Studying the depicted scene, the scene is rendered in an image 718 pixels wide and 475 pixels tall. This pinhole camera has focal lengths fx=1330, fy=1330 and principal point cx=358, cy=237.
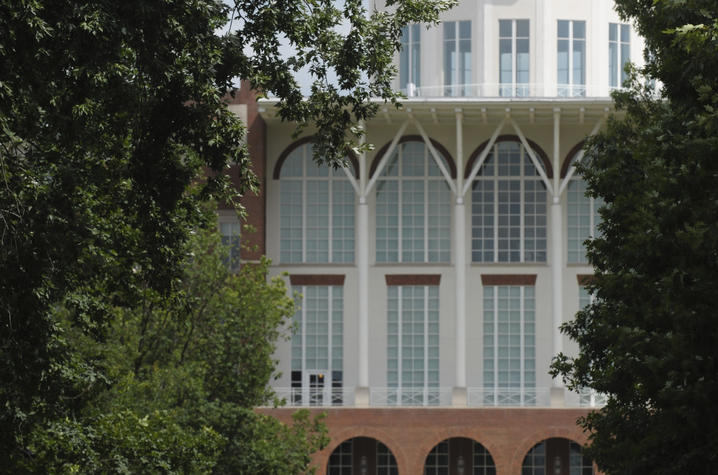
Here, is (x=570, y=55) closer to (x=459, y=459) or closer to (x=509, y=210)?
(x=509, y=210)

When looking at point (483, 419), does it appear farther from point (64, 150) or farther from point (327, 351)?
point (64, 150)

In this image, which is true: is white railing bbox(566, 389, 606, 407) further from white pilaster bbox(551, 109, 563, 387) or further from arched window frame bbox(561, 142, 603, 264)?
arched window frame bbox(561, 142, 603, 264)

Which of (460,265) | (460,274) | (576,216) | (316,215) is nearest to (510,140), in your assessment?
(576,216)

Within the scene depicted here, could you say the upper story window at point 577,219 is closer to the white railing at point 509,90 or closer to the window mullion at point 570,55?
the white railing at point 509,90

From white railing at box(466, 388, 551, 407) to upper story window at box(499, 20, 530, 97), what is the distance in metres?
10.9

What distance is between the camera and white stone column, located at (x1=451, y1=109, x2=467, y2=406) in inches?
1880

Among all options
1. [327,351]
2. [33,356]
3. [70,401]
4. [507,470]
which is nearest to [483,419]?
[507,470]

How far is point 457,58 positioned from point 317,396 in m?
13.6

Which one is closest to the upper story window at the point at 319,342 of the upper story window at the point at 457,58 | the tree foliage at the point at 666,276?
the upper story window at the point at 457,58

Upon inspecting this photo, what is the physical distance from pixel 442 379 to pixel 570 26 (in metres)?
14.0

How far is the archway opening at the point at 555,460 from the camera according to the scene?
47438mm

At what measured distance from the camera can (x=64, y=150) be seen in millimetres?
13523

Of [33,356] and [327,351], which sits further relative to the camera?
[327,351]

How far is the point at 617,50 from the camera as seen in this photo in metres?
49.9
